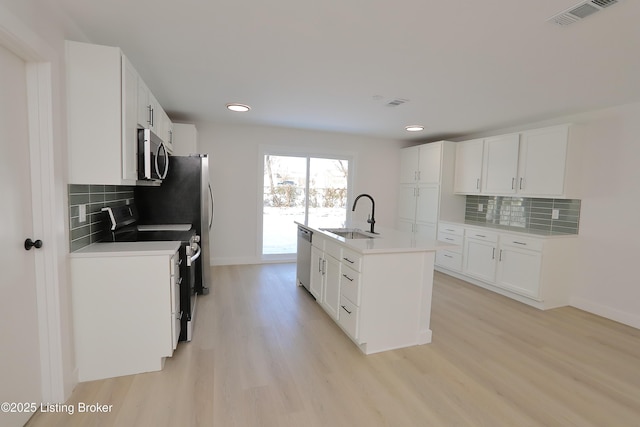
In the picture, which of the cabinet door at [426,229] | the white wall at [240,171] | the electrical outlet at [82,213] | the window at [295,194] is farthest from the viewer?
the window at [295,194]

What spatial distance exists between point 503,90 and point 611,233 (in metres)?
2.12

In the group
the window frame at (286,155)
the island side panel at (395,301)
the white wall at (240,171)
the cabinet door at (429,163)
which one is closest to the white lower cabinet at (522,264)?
the cabinet door at (429,163)

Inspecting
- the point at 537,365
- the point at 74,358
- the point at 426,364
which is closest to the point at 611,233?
the point at 537,365

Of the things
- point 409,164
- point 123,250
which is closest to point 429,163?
point 409,164

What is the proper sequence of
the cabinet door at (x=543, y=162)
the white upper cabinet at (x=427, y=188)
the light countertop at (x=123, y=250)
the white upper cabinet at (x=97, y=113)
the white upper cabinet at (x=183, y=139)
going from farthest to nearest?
1. the white upper cabinet at (x=427, y=188)
2. the white upper cabinet at (x=183, y=139)
3. the cabinet door at (x=543, y=162)
4. the light countertop at (x=123, y=250)
5. the white upper cabinet at (x=97, y=113)

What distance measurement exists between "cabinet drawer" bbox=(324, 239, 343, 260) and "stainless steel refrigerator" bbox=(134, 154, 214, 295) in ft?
4.91

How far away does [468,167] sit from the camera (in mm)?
4875

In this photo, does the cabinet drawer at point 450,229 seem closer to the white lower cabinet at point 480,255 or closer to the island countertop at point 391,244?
the white lower cabinet at point 480,255

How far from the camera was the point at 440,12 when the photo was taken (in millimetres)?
1729

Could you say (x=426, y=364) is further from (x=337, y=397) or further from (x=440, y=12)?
(x=440, y=12)

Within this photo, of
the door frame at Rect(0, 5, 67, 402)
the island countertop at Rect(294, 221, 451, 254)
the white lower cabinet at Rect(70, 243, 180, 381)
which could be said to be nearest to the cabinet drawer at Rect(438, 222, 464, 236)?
the island countertop at Rect(294, 221, 451, 254)

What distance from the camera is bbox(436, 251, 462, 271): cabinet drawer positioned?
15.4 feet

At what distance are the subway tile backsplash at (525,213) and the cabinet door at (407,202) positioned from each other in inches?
35.3

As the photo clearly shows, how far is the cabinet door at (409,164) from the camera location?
18.3 ft
